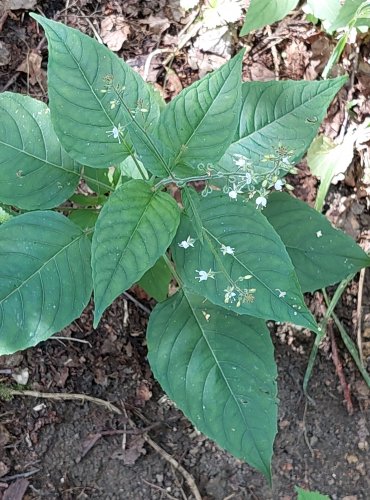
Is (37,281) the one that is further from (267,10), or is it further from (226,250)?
(267,10)

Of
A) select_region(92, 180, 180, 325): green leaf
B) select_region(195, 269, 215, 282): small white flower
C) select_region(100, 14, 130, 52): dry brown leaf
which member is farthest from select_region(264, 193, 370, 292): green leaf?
select_region(100, 14, 130, 52): dry brown leaf

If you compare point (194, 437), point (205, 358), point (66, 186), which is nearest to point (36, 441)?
point (194, 437)

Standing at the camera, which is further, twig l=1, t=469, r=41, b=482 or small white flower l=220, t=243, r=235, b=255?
twig l=1, t=469, r=41, b=482

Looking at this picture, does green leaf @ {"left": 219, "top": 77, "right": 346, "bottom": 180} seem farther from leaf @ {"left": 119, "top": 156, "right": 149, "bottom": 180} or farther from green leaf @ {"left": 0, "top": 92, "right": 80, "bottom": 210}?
green leaf @ {"left": 0, "top": 92, "right": 80, "bottom": 210}

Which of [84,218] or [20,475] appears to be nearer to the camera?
[84,218]

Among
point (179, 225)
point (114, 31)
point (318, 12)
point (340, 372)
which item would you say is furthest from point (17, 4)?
point (340, 372)

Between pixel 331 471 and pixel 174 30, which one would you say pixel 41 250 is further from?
pixel 331 471

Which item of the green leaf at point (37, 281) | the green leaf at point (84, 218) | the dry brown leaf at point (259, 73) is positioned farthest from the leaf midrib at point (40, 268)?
the dry brown leaf at point (259, 73)
